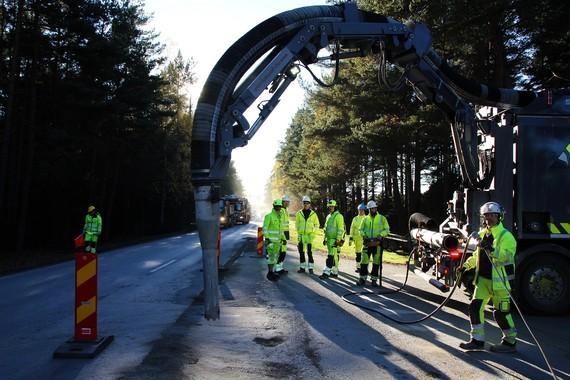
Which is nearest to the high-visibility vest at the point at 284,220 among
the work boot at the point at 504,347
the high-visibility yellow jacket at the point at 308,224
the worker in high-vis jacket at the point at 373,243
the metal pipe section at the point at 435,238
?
the high-visibility yellow jacket at the point at 308,224

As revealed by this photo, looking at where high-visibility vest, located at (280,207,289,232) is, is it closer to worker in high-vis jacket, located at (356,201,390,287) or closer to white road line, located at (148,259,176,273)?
worker in high-vis jacket, located at (356,201,390,287)

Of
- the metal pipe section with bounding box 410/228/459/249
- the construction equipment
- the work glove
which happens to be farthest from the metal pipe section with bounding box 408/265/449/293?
the work glove

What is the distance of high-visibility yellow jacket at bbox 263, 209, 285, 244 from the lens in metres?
13.4

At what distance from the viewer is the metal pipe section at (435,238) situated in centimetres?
961

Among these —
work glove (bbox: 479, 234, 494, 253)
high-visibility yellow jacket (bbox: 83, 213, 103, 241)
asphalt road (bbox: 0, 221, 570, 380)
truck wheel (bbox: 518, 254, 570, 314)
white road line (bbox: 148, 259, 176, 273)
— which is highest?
work glove (bbox: 479, 234, 494, 253)

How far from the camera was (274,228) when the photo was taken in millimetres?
13391

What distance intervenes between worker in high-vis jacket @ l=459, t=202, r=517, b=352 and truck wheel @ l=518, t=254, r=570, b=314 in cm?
280

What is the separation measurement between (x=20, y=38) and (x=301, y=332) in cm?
1961

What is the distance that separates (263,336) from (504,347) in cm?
313

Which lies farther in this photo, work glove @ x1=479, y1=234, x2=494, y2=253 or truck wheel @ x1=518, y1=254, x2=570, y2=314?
truck wheel @ x1=518, y1=254, x2=570, y2=314

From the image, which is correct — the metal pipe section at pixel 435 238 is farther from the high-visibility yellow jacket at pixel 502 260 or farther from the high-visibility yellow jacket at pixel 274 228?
the high-visibility yellow jacket at pixel 274 228

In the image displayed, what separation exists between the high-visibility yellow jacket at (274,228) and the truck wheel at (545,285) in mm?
5856

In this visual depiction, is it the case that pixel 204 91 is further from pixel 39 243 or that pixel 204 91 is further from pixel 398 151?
pixel 39 243

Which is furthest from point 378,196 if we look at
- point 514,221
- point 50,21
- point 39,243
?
point 514,221
